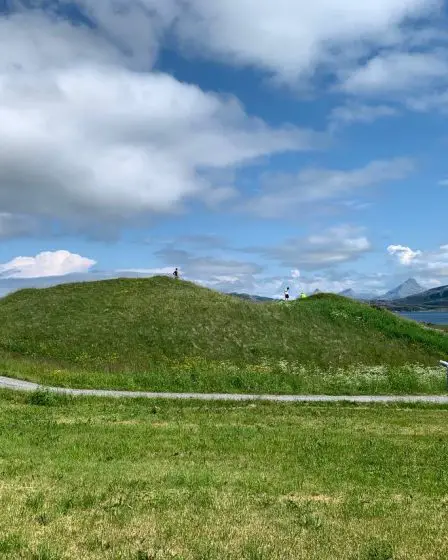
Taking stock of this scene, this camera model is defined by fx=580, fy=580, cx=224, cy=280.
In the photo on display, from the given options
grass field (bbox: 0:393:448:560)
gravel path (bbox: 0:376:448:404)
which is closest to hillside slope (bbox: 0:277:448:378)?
gravel path (bbox: 0:376:448:404)

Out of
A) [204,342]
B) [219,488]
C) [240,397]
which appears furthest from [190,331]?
[219,488]

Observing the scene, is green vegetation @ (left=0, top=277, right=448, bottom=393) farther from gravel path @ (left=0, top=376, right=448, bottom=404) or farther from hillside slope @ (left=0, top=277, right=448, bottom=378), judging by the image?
gravel path @ (left=0, top=376, right=448, bottom=404)

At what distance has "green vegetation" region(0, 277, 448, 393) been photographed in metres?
34.6

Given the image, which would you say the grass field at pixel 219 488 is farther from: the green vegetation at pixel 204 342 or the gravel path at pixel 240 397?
the green vegetation at pixel 204 342

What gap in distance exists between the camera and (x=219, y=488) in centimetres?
1184

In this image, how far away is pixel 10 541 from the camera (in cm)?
825

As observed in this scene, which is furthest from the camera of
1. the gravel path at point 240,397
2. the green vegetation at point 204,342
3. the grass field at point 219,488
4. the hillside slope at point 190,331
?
the hillside slope at point 190,331

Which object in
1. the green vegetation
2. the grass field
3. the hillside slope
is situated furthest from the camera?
the hillside slope

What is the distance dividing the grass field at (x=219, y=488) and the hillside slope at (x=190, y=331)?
23091 millimetres

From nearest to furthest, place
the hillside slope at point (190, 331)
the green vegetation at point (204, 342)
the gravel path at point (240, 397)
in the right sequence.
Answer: the gravel path at point (240, 397) < the green vegetation at point (204, 342) < the hillside slope at point (190, 331)

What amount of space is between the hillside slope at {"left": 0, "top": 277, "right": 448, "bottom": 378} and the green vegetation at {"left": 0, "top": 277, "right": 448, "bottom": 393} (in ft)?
0.33

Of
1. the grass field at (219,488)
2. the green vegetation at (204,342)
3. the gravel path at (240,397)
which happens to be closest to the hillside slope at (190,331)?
the green vegetation at (204,342)

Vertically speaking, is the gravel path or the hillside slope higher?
the hillside slope

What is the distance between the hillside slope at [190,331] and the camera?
4647cm
